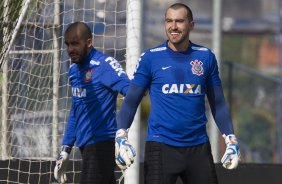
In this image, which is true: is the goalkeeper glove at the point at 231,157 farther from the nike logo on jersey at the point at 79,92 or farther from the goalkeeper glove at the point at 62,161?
the goalkeeper glove at the point at 62,161

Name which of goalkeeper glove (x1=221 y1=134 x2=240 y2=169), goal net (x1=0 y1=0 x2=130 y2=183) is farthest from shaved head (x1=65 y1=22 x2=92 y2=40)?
goalkeeper glove (x1=221 y1=134 x2=240 y2=169)

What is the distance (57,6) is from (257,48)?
199 feet

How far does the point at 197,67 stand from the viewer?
314 inches

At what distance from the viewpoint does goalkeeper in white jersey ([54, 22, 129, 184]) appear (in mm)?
8891

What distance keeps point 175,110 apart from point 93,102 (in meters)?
1.26

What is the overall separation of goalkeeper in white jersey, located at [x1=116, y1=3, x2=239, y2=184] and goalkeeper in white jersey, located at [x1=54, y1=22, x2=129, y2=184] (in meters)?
→ 0.89

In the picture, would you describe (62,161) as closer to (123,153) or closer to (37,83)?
(123,153)

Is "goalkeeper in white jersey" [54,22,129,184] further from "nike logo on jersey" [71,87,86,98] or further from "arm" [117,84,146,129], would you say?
"arm" [117,84,146,129]

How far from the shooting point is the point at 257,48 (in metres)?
70.8

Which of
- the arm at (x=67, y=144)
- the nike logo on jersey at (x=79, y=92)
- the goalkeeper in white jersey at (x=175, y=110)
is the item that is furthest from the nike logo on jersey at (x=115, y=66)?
the goalkeeper in white jersey at (x=175, y=110)

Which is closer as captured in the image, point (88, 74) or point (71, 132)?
point (88, 74)

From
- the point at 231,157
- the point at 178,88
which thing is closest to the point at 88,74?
the point at 178,88

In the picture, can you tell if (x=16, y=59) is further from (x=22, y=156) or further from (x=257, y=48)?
(x=257, y=48)

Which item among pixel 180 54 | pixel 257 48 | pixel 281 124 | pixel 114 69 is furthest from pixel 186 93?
pixel 257 48
